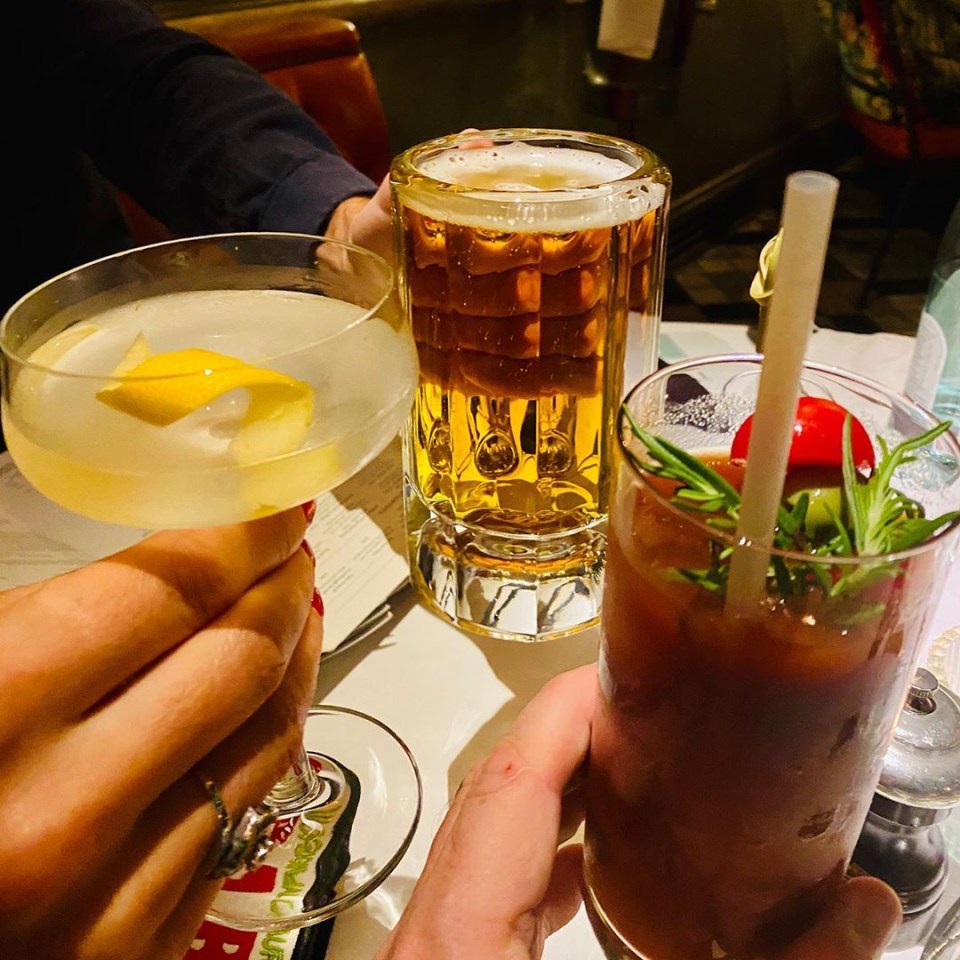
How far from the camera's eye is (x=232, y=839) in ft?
1.55

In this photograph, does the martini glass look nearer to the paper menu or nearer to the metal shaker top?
the paper menu

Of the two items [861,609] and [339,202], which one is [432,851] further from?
[339,202]

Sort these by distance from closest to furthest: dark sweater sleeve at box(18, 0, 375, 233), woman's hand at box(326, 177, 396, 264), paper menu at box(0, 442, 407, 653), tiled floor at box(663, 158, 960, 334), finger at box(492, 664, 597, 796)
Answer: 1. finger at box(492, 664, 597, 796)
2. paper menu at box(0, 442, 407, 653)
3. woman's hand at box(326, 177, 396, 264)
4. dark sweater sleeve at box(18, 0, 375, 233)
5. tiled floor at box(663, 158, 960, 334)

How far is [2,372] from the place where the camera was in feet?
1.57

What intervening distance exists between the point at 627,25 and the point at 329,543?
0.75 m

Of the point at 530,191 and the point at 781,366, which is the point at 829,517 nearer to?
the point at 781,366

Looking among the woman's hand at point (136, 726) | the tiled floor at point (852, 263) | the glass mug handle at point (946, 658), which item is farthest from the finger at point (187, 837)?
the tiled floor at point (852, 263)

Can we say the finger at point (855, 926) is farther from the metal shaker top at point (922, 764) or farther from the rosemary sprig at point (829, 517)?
the rosemary sprig at point (829, 517)

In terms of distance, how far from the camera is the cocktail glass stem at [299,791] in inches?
25.8

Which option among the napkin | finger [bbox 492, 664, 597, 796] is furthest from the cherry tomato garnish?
the napkin

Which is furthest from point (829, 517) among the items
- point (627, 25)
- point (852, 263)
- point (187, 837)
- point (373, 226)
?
point (852, 263)

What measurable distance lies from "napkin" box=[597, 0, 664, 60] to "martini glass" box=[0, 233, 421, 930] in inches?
24.7

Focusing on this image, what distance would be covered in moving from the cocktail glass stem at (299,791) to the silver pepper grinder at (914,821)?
0.38 metres

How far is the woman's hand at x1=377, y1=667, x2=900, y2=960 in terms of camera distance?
442 millimetres
